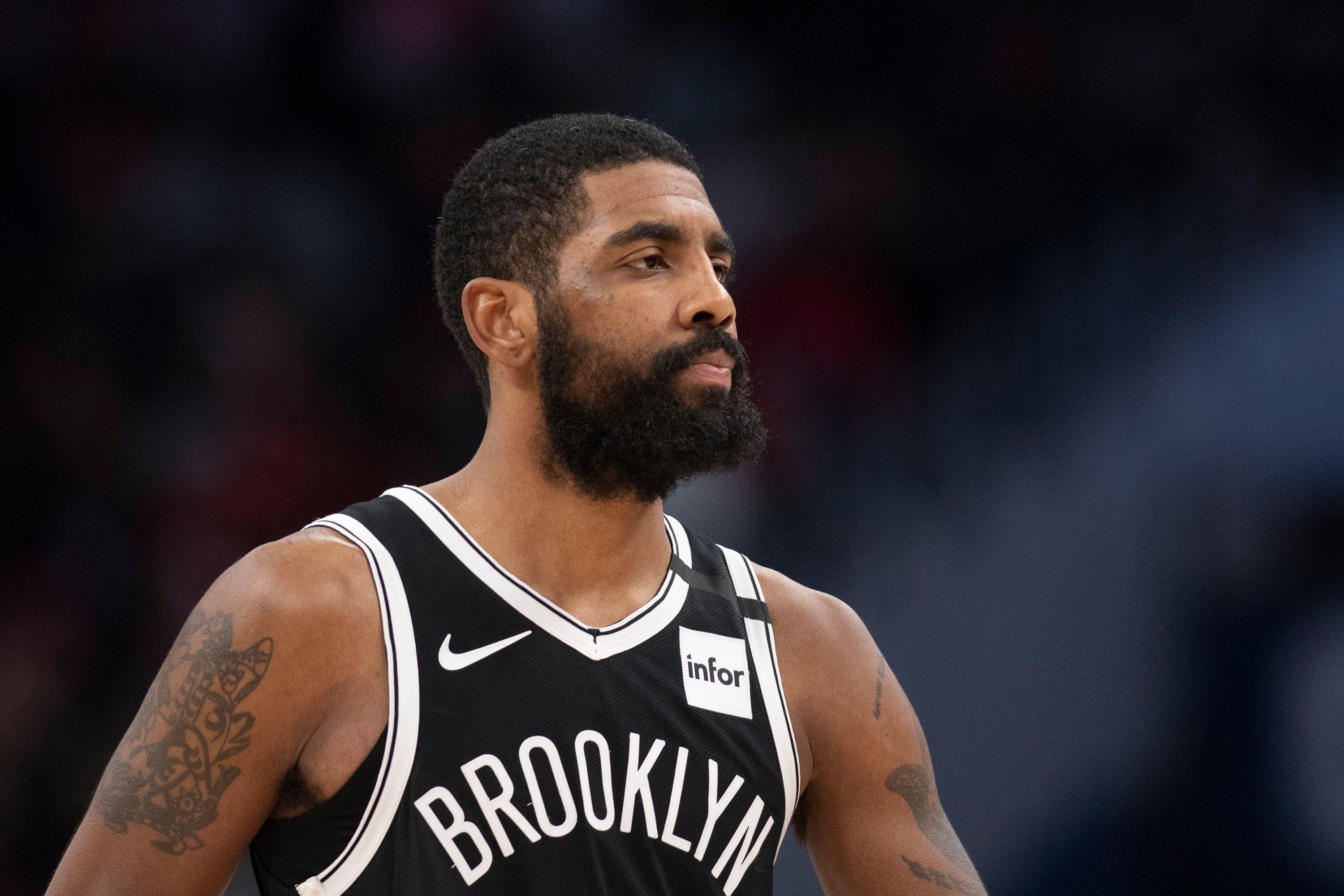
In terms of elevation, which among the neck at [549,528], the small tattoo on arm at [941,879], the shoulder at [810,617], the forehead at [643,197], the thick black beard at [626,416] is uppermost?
the forehead at [643,197]

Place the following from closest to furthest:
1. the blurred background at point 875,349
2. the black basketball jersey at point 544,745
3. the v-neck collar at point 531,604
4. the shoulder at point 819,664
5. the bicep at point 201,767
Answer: the bicep at point 201,767
the black basketball jersey at point 544,745
the v-neck collar at point 531,604
the shoulder at point 819,664
the blurred background at point 875,349

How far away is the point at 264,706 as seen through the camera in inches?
63.7

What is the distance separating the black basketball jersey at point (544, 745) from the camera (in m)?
1.69

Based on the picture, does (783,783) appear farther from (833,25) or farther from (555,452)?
(833,25)

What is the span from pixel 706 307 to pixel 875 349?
2.26 meters

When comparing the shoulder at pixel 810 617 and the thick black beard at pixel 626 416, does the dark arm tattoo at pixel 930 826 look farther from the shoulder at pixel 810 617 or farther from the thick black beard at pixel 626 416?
the thick black beard at pixel 626 416

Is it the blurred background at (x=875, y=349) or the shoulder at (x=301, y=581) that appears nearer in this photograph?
the shoulder at (x=301, y=581)

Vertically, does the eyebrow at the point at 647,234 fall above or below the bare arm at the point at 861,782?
above

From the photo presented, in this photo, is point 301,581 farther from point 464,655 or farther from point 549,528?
point 549,528

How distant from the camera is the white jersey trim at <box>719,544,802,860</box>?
75.7 inches

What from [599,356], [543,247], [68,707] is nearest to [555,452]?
[599,356]

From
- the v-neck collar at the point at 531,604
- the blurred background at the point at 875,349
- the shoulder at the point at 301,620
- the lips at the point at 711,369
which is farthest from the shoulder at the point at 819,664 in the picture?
the blurred background at the point at 875,349

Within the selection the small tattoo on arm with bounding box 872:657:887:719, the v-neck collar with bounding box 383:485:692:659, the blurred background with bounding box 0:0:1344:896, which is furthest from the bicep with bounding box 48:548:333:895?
the blurred background with bounding box 0:0:1344:896

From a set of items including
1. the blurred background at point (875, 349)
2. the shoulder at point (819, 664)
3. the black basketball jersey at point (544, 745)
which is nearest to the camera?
the black basketball jersey at point (544, 745)
